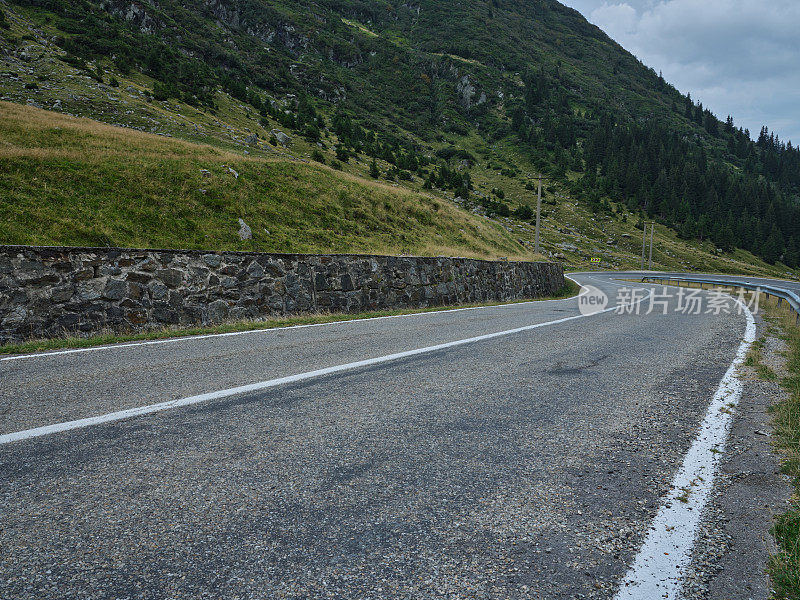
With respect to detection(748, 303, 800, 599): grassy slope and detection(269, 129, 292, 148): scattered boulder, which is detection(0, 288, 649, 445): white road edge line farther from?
detection(269, 129, 292, 148): scattered boulder

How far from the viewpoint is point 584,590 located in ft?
6.11

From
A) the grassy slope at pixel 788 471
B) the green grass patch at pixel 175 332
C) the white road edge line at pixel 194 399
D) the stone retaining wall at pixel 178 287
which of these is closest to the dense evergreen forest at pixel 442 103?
the stone retaining wall at pixel 178 287

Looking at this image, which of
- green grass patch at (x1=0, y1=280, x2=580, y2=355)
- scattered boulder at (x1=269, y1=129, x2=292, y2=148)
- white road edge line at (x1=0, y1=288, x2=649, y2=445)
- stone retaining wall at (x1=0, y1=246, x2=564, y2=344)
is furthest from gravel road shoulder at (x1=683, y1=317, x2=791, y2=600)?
scattered boulder at (x1=269, y1=129, x2=292, y2=148)

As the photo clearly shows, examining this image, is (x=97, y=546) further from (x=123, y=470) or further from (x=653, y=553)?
(x=653, y=553)

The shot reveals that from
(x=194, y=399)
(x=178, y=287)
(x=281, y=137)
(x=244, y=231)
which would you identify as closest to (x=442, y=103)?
(x=281, y=137)

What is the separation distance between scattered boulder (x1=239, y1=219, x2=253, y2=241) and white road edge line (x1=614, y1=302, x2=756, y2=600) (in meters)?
17.4

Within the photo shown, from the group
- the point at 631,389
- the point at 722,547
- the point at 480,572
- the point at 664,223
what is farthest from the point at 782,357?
the point at 664,223

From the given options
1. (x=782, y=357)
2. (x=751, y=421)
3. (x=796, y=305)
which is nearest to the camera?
(x=751, y=421)

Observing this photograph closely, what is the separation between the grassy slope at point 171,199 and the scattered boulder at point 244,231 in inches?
9.8

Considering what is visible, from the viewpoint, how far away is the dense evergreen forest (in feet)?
213

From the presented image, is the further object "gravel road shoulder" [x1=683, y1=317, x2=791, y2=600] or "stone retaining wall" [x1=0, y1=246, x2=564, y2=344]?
"stone retaining wall" [x1=0, y1=246, x2=564, y2=344]

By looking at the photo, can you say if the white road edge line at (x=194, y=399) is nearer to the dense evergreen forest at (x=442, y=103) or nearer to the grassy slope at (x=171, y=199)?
the grassy slope at (x=171, y=199)

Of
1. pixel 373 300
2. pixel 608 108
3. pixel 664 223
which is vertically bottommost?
pixel 373 300

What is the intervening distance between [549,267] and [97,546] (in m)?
25.4
